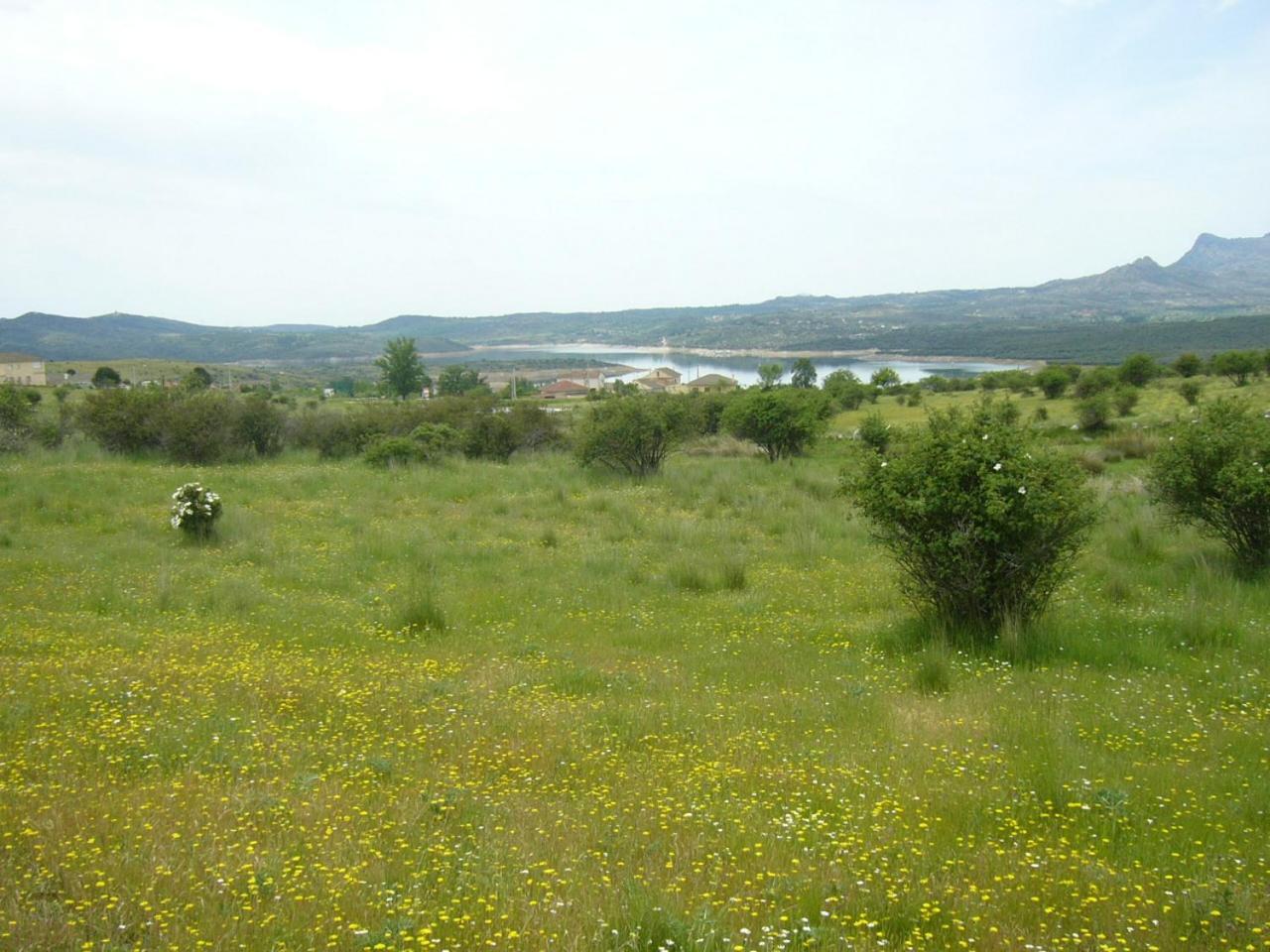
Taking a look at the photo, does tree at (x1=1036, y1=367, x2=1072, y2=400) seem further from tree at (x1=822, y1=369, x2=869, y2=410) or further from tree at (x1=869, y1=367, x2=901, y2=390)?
tree at (x1=869, y1=367, x2=901, y2=390)

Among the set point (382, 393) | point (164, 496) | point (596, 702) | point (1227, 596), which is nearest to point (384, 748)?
point (596, 702)

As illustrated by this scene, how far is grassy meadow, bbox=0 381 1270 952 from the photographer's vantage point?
376 centimetres

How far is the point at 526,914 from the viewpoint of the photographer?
12.1 feet

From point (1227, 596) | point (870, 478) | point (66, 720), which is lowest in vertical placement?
point (1227, 596)

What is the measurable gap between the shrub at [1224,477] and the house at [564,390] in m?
56.5

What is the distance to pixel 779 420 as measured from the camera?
28.8 meters

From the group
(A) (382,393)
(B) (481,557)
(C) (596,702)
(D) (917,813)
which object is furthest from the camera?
(A) (382,393)

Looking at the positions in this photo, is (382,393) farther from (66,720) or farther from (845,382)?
(66,720)

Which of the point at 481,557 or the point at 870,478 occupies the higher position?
the point at 870,478

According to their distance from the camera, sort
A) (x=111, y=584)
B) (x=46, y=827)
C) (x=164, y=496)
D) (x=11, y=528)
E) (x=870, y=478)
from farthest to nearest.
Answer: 1. (x=164, y=496)
2. (x=11, y=528)
3. (x=111, y=584)
4. (x=870, y=478)
5. (x=46, y=827)

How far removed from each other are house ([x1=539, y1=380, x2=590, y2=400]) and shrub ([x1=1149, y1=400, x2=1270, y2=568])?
56.5 metres

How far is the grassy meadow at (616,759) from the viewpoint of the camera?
12.3 ft

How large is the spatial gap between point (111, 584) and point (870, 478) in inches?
353

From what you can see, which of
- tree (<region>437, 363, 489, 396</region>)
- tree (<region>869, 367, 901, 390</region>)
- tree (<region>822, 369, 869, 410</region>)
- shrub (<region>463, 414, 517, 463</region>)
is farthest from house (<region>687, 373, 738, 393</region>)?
tree (<region>437, 363, 489, 396</region>)
